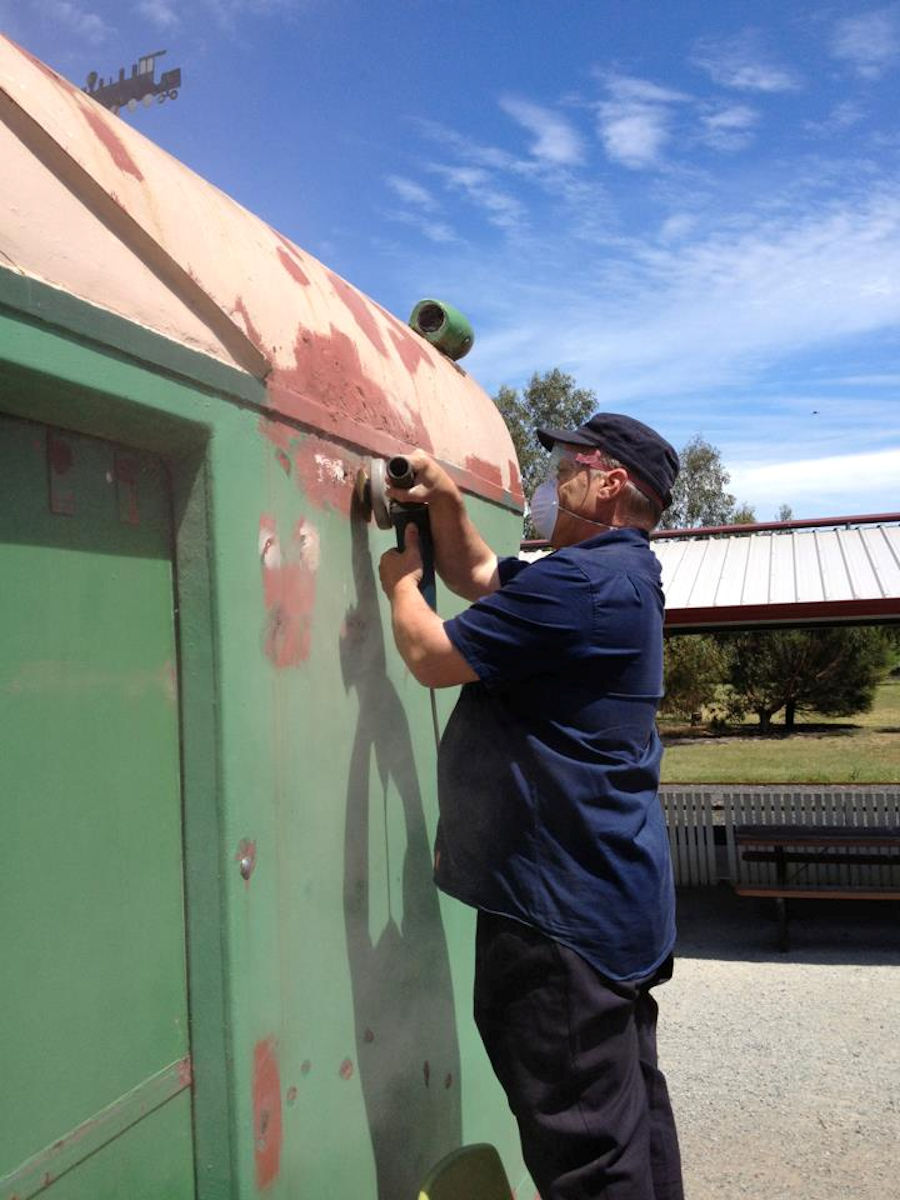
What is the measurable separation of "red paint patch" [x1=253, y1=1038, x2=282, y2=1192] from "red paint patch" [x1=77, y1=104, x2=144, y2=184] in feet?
4.01

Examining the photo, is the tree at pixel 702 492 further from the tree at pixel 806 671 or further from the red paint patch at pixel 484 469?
the red paint patch at pixel 484 469

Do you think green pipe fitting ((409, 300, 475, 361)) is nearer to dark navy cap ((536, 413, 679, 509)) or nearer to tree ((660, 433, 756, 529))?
dark navy cap ((536, 413, 679, 509))

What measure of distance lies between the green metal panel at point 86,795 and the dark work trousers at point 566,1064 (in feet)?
1.86

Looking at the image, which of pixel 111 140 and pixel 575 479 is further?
pixel 575 479

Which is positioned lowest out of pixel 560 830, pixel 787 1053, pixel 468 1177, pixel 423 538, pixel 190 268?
pixel 787 1053

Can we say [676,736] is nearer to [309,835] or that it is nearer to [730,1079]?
[730,1079]

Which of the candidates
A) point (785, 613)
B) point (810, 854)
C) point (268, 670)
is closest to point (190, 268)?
point (268, 670)

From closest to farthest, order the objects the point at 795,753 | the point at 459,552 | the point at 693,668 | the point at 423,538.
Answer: the point at 423,538 < the point at 459,552 < the point at 795,753 < the point at 693,668

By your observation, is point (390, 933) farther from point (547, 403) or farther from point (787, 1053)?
point (547, 403)

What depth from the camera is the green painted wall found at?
146 cm

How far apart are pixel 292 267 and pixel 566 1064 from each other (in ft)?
4.70

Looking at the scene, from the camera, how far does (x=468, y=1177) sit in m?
2.03

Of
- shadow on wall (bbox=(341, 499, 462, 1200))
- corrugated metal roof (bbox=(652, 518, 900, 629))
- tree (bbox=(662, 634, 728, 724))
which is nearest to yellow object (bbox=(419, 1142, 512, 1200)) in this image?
shadow on wall (bbox=(341, 499, 462, 1200))

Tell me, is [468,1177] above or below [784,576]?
below
